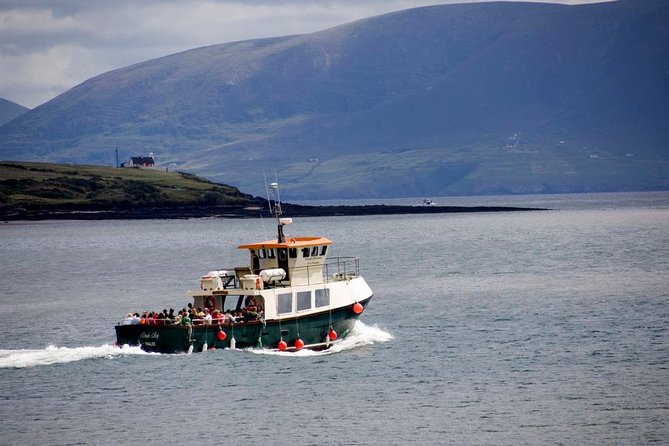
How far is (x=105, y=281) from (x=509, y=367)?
2031 inches

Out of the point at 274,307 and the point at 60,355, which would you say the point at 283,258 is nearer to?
the point at 274,307

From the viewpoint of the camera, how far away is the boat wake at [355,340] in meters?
53.4

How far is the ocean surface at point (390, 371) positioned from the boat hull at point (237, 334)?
693 millimetres

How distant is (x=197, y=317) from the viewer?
52.4m

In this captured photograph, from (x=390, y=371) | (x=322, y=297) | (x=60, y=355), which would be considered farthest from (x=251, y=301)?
(x=60, y=355)

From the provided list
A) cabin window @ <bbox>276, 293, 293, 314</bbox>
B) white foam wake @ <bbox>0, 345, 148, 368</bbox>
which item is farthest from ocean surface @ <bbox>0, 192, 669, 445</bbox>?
cabin window @ <bbox>276, 293, 293, 314</bbox>

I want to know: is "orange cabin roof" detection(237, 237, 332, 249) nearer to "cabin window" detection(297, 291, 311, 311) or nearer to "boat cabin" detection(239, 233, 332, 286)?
"boat cabin" detection(239, 233, 332, 286)

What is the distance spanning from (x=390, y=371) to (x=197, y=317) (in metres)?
8.86

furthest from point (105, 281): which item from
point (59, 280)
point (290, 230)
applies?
point (290, 230)

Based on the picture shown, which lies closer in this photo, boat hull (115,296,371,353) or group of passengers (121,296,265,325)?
boat hull (115,296,371,353)

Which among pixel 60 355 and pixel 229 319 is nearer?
pixel 229 319

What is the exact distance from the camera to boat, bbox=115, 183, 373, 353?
5184 cm

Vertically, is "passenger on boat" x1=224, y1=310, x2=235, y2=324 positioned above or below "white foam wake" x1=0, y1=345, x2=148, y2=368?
above

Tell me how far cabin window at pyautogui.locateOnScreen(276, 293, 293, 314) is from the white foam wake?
631cm
